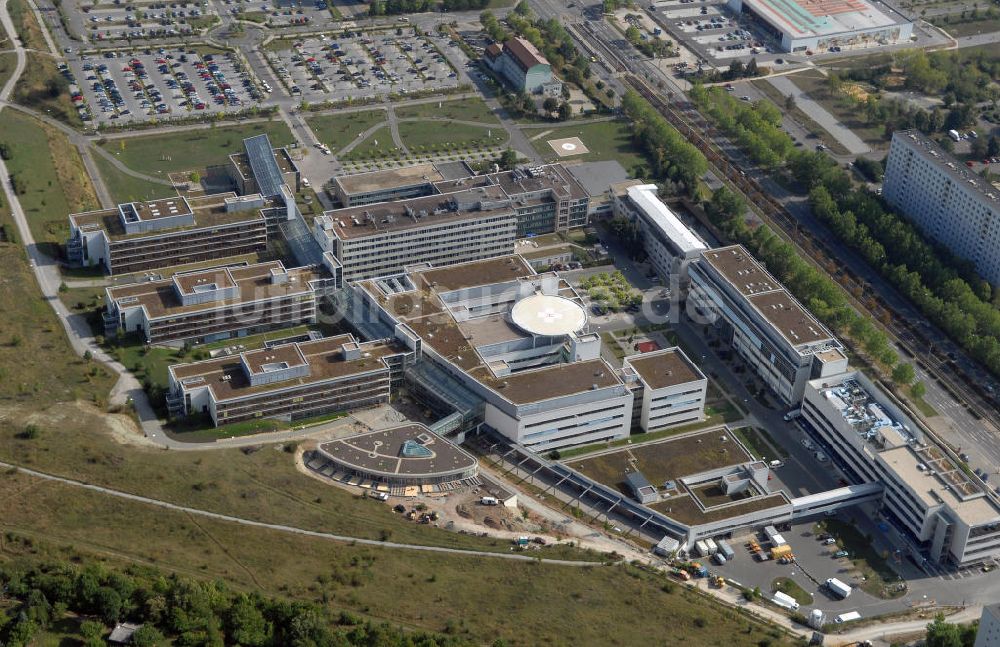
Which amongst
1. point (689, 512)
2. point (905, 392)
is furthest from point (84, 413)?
point (905, 392)

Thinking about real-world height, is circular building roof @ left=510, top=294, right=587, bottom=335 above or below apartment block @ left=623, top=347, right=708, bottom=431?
above

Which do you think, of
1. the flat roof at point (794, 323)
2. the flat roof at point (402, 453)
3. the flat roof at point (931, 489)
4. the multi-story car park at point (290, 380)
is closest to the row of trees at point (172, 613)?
the flat roof at point (402, 453)

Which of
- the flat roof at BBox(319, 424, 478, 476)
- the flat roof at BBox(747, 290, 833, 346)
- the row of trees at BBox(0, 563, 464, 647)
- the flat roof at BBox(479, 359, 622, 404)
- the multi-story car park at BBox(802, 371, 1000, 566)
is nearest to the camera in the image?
the row of trees at BBox(0, 563, 464, 647)

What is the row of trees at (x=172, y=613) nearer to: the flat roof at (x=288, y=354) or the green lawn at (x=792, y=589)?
the flat roof at (x=288, y=354)

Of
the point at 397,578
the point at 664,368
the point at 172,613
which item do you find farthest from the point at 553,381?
the point at 172,613

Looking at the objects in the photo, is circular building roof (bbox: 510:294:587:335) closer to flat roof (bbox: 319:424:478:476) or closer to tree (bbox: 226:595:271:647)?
flat roof (bbox: 319:424:478:476)

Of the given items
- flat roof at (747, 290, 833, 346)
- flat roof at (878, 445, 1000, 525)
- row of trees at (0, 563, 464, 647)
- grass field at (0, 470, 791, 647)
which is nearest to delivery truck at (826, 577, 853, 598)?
grass field at (0, 470, 791, 647)
